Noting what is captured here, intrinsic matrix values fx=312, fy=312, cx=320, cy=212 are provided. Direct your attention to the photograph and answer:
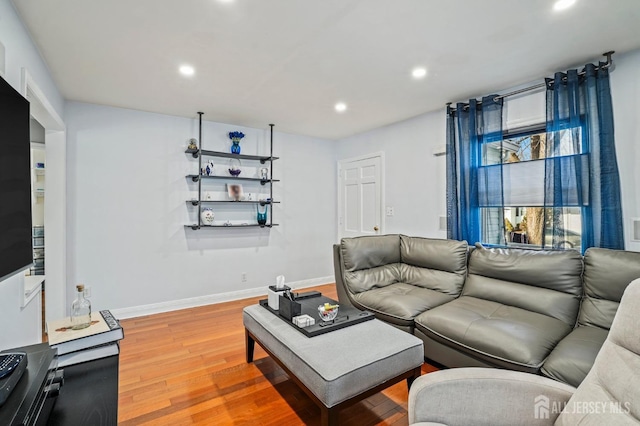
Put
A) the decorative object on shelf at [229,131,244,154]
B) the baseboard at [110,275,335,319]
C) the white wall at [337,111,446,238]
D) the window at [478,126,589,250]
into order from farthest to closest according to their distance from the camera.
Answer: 1. the decorative object on shelf at [229,131,244,154]
2. the white wall at [337,111,446,238]
3. the baseboard at [110,275,335,319]
4. the window at [478,126,589,250]

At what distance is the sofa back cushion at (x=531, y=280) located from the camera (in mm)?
2307

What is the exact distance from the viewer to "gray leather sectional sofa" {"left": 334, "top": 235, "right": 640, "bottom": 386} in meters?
1.91

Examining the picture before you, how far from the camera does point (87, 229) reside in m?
3.53

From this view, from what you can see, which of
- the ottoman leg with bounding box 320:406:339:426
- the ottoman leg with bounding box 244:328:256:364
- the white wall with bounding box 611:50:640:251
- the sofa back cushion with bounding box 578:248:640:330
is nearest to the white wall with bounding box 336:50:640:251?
the white wall with bounding box 611:50:640:251

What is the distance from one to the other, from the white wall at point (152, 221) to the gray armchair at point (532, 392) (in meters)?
3.59

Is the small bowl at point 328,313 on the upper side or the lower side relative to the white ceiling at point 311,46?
lower

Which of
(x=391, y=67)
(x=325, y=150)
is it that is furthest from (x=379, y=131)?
(x=391, y=67)

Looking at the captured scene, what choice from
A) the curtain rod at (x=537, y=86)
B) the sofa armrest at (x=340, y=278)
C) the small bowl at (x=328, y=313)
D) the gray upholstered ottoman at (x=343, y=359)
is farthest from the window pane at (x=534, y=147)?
the small bowl at (x=328, y=313)

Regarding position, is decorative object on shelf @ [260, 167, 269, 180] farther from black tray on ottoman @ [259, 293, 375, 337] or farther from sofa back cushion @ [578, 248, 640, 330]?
sofa back cushion @ [578, 248, 640, 330]

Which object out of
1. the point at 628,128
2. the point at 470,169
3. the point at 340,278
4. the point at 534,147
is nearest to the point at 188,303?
the point at 340,278

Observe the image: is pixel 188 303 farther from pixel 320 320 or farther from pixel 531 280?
pixel 531 280

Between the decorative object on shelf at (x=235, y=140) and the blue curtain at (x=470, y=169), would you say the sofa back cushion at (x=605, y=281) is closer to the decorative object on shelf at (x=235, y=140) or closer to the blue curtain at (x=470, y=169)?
the blue curtain at (x=470, y=169)

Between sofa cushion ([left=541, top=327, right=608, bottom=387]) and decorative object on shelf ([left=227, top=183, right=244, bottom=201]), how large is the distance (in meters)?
3.73

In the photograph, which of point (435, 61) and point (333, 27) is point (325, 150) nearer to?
point (435, 61)
